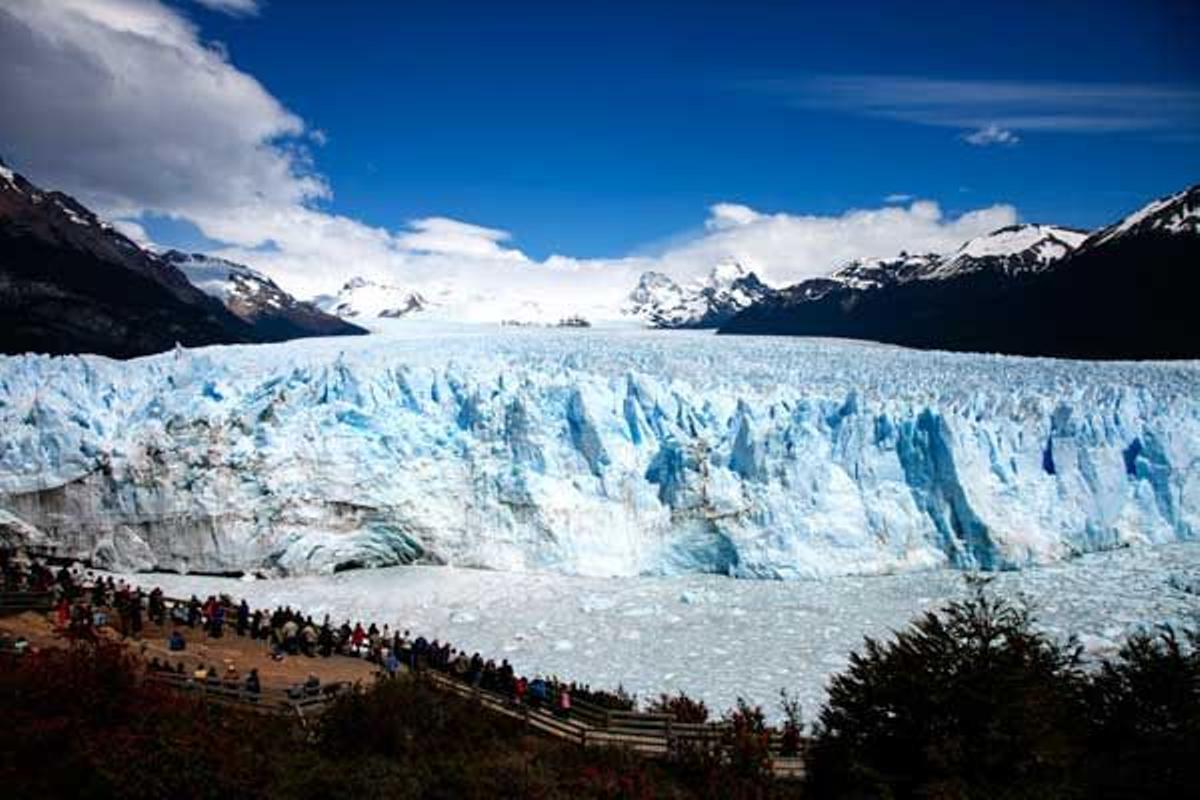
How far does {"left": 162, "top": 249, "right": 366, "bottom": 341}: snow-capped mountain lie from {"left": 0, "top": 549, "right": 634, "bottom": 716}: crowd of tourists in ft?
361

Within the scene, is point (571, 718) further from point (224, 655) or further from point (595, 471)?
point (595, 471)

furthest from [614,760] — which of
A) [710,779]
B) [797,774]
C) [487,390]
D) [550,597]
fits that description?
[487,390]

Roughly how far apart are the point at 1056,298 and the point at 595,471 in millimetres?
43100

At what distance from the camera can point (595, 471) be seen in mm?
20688

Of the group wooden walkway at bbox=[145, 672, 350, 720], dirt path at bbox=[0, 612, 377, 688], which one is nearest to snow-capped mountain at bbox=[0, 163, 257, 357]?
dirt path at bbox=[0, 612, 377, 688]

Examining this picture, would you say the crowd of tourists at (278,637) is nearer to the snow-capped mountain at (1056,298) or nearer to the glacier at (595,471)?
the glacier at (595,471)

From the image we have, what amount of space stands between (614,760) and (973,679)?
3.74m

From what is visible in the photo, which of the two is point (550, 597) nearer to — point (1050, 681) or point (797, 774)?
point (797, 774)

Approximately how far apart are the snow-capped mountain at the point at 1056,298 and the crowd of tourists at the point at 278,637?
34418 mm

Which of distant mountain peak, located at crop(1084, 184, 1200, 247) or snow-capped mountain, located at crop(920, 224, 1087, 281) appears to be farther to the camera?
snow-capped mountain, located at crop(920, 224, 1087, 281)

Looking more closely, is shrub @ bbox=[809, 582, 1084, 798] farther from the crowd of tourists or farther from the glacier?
the glacier

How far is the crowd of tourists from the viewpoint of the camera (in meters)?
11.6

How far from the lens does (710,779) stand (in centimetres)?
849

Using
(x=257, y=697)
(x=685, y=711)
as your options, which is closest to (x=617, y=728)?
(x=685, y=711)
